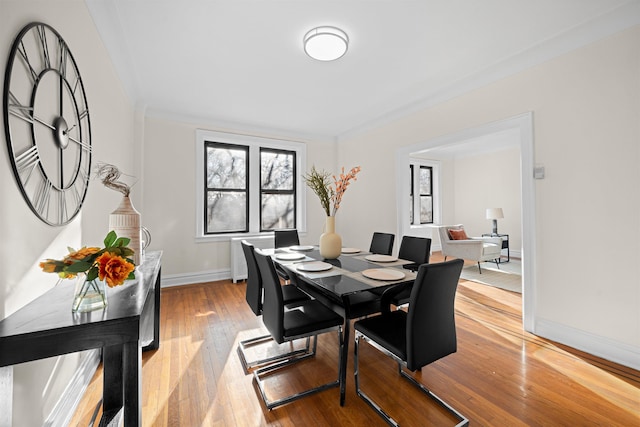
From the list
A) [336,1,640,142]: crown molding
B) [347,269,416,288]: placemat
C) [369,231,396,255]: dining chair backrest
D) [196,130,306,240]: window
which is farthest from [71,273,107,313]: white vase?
[336,1,640,142]: crown molding

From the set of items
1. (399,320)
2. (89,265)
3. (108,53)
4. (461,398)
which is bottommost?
(461,398)

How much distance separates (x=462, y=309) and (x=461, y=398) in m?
1.64

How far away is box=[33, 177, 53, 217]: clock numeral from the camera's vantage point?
4.14 ft

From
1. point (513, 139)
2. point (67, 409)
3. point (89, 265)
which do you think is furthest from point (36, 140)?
point (513, 139)

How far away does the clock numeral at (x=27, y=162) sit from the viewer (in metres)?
1.14

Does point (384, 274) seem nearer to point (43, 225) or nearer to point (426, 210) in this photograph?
point (43, 225)

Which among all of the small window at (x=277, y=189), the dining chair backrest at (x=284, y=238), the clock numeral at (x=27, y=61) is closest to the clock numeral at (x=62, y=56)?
the clock numeral at (x=27, y=61)

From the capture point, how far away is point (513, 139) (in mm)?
5867

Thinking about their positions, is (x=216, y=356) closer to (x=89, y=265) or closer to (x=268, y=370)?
(x=268, y=370)

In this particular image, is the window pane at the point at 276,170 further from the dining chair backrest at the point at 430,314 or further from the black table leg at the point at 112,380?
the dining chair backrest at the point at 430,314

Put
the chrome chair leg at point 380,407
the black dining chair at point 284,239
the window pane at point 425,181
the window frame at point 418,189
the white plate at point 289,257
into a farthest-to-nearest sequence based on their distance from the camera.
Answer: the window pane at point 425,181 → the window frame at point 418,189 → the black dining chair at point 284,239 → the white plate at point 289,257 → the chrome chair leg at point 380,407

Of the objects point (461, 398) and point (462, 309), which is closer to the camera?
point (461, 398)

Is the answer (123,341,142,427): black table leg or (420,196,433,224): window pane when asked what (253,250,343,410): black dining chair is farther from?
(420,196,433,224): window pane

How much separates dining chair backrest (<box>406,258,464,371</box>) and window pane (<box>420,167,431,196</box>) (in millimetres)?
6240
